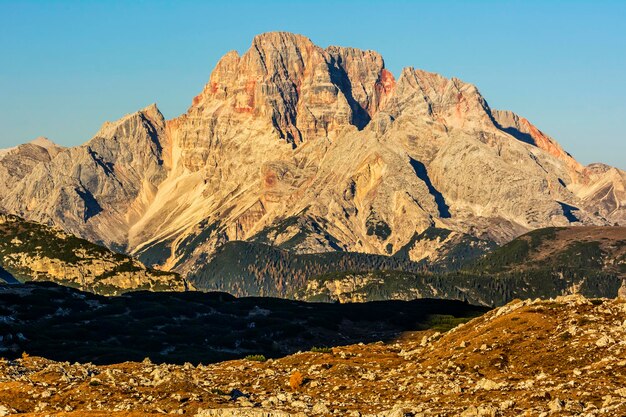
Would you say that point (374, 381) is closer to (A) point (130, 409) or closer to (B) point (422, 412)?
(B) point (422, 412)

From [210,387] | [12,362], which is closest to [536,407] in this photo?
[210,387]

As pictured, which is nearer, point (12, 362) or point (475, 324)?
point (12, 362)

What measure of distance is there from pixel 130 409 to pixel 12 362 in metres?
27.5

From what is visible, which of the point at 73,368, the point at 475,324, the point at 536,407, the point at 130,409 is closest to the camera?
the point at 536,407

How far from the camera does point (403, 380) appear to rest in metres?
71.0

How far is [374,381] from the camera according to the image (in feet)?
236

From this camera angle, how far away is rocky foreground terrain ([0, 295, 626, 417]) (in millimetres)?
56625

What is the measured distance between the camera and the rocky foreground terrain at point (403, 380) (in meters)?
56.6

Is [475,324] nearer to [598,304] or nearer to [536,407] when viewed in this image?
[598,304]

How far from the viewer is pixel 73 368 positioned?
7750 centimetres

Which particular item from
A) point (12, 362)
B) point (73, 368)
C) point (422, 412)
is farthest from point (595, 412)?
point (12, 362)

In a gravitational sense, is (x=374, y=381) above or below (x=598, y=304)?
below

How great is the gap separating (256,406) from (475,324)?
39096 millimetres

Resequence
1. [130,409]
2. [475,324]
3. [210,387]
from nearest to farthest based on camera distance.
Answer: [130,409]
[210,387]
[475,324]
